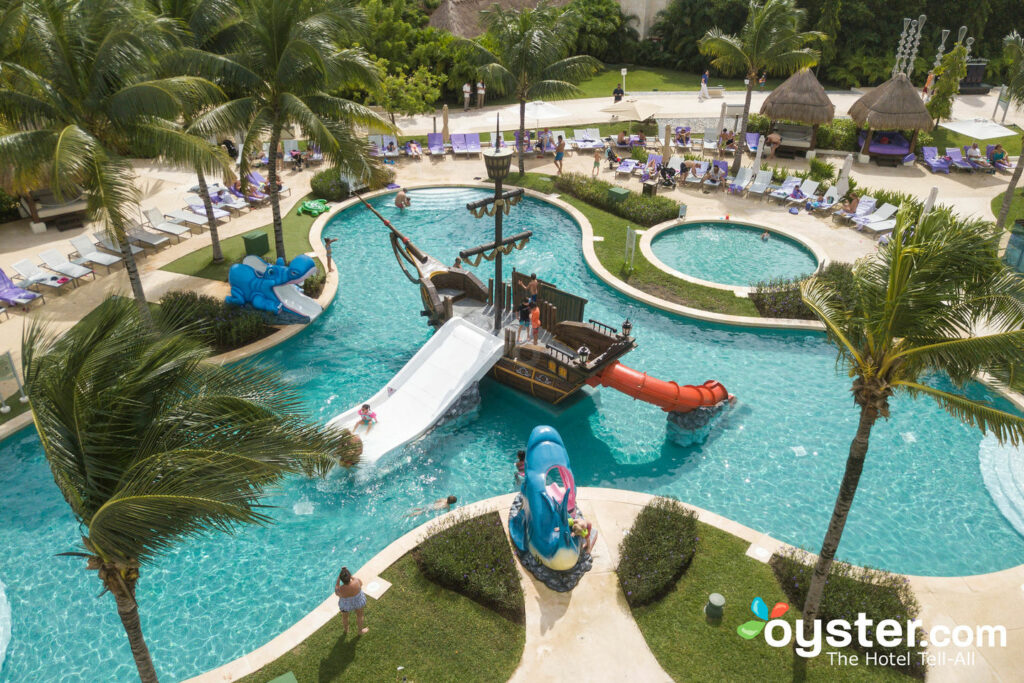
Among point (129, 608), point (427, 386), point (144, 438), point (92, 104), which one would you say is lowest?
point (427, 386)

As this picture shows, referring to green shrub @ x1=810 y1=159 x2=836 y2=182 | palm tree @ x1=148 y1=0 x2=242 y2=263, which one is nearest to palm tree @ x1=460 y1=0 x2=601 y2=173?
green shrub @ x1=810 y1=159 x2=836 y2=182

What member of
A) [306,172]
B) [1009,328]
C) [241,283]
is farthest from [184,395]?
[306,172]

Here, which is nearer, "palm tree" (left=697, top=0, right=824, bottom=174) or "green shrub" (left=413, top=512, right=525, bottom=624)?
"green shrub" (left=413, top=512, right=525, bottom=624)

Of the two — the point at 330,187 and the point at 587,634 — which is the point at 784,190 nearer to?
the point at 330,187

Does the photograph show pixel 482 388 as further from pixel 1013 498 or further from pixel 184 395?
pixel 1013 498

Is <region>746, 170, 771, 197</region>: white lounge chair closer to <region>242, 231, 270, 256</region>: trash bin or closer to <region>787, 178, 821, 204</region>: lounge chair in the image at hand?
<region>787, 178, 821, 204</region>: lounge chair

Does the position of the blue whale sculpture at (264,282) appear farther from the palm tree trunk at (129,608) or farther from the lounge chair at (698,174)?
the lounge chair at (698,174)

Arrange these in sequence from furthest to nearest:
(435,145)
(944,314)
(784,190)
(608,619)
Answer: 1. (435,145)
2. (784,190)
3. (608,619)
4. (944,314)

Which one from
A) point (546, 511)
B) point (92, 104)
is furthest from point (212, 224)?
point (546, 511)
